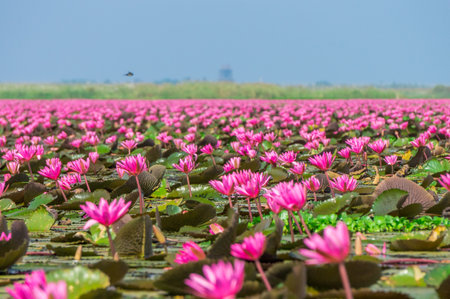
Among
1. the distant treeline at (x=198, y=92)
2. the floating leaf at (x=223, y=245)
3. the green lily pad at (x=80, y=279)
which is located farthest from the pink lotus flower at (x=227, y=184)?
the distant treeline at (x=198, y=92)

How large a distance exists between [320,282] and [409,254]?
2.72 ft

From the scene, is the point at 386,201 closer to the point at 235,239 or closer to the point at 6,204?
the point at 235,239

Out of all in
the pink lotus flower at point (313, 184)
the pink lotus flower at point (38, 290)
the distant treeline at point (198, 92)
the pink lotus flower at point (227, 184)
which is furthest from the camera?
the distant treeline at point (198, 92)

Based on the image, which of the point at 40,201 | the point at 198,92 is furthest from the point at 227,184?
the point at 198,92

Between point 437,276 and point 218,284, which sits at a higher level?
point 218,284

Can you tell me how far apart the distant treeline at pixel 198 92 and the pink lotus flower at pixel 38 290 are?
129 feet

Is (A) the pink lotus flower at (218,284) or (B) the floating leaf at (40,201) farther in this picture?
(B) the floating leaf at (40,201)

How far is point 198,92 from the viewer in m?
43.9

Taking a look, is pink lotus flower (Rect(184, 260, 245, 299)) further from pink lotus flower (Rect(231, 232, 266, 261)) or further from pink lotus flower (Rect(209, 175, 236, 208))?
pink lotus flower (Rect(209, 175, 236, 208))

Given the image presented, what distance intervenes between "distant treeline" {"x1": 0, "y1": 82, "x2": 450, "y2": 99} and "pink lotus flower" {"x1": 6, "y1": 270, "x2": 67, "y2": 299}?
3928 cm

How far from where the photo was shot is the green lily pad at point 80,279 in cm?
173

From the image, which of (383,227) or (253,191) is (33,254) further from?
(383,227)

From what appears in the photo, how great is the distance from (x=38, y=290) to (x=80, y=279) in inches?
23.2

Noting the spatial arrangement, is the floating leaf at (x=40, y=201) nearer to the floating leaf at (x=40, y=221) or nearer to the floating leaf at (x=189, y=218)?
the floating leaf at (x=40, y=221)
